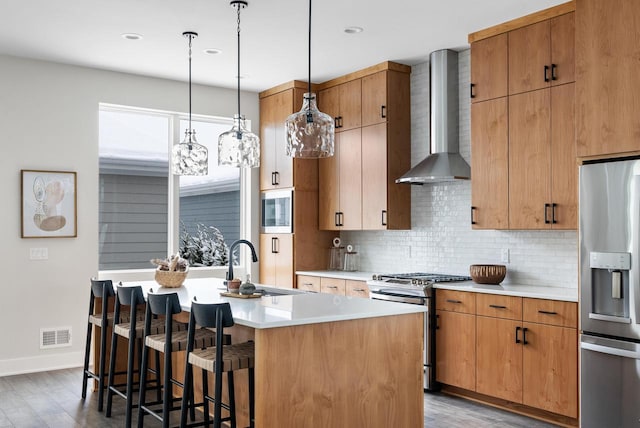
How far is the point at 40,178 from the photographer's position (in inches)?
234

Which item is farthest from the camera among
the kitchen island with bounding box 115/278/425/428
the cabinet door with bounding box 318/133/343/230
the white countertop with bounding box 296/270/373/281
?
the cabinet door with bounding box 318/133/343/230

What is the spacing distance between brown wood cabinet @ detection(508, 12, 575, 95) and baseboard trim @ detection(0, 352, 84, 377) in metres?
4.69

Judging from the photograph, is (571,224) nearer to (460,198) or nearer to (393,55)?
(460,198)

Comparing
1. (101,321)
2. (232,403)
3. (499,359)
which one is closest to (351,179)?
(499,359)

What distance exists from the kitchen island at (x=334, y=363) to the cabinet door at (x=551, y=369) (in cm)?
114

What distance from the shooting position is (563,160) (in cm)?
454

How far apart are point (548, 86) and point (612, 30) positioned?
0.80 metres

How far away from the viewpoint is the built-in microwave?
6848 mm

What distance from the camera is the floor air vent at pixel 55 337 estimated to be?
5938 millimetres

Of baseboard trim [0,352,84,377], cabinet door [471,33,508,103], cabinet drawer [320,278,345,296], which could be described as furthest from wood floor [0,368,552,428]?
cabinet door [471,33,508,103]

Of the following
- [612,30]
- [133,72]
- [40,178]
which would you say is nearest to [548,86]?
[612,30]

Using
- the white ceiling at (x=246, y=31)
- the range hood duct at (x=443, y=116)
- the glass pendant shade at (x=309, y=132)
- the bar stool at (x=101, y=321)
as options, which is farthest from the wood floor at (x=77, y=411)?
the white ceiling at (x=246, y=31)

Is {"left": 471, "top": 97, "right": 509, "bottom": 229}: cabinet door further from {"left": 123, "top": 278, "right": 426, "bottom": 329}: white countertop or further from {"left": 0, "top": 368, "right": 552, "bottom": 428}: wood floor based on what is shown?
{"left": 123, "top": 278, "right": 426, "bottom": 329}: white countertop

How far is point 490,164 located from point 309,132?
6.67 ft
